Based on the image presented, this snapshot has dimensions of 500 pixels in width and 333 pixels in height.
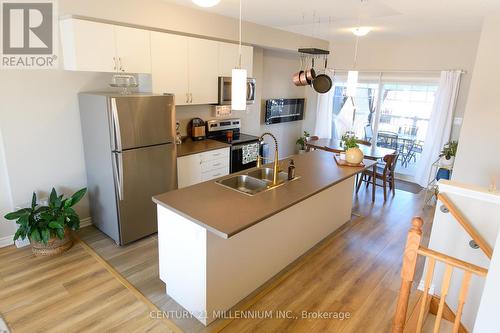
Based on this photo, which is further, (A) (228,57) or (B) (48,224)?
(A) (228,57)

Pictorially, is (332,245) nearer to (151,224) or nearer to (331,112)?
(151,224)

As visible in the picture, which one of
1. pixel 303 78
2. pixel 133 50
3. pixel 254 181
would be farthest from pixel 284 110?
pixel 254 181

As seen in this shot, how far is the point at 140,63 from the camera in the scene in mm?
3494

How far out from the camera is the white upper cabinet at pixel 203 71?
405 cm

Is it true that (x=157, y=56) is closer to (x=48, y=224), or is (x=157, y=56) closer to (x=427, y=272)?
(x=48, y=224)

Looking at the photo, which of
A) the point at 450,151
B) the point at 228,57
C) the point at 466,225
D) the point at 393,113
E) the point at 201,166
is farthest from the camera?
the point at 393,113

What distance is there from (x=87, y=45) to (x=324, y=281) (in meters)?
3.31

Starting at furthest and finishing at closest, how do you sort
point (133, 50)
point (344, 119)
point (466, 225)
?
point (344, 119), point (133, 50), point (466, 225)

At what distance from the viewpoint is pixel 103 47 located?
125 inches

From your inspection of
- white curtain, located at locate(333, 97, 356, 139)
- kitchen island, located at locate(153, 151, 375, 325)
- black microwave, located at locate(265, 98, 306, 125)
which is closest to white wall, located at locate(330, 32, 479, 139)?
white curtain, located at locate(333, 97, 356, 139)

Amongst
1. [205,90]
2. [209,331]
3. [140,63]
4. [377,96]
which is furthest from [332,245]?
[377,96]

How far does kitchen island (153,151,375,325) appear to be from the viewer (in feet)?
7.26

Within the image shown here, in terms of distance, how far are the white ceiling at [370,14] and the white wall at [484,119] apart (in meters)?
0.39

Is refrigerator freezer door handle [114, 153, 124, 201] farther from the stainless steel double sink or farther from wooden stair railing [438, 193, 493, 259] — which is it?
wooden stair railing [438, 193, 493, 259]
